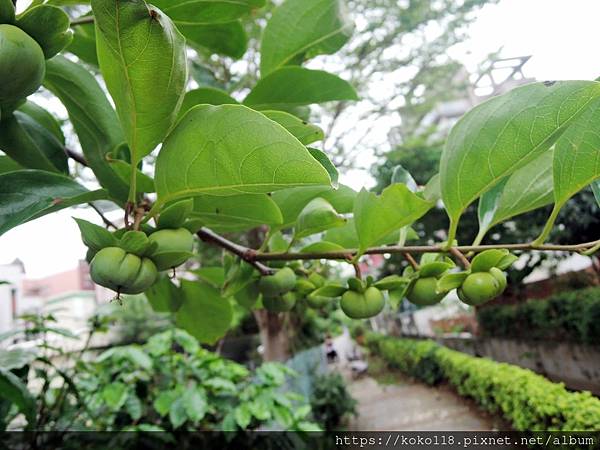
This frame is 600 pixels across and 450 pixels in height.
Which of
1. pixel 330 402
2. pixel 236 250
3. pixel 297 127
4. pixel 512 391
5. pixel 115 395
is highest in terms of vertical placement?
pixel 297 127

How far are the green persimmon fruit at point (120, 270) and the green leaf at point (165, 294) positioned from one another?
37 centimetres

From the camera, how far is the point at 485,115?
479mm

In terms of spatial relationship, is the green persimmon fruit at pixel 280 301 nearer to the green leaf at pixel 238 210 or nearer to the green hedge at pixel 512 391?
the green leaf at pixel 238 210

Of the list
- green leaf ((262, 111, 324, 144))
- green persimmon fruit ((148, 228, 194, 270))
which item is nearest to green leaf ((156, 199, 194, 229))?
green persimmon fruit ((148, 228, 194, 270))

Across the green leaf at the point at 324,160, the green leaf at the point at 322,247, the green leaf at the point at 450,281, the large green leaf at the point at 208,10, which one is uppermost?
the large green leaf at the point at 208,10

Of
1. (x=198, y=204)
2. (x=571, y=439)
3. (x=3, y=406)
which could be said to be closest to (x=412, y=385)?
(x=571, y=439)

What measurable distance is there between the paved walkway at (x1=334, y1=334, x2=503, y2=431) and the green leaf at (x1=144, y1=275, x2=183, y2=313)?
5844 millimetres

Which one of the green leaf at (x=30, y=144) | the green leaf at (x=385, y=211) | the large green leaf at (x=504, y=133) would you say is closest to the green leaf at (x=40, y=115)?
the green leaf at (x=30, y=144)

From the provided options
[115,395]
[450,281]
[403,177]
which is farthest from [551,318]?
[450,281]

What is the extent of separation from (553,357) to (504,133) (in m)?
6.53

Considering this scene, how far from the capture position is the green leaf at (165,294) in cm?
84

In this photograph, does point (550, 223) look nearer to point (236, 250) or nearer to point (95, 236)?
point (236, 250)

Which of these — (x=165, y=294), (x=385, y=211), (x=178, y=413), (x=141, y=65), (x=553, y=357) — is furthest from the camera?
(x=553, y=357)

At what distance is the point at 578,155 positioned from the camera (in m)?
0.48
